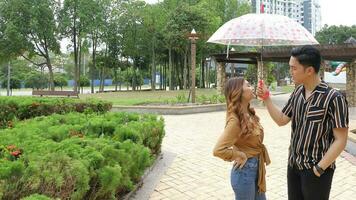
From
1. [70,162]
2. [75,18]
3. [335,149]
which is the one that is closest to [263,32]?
[335,149]

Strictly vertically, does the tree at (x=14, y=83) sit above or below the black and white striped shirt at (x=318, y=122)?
above

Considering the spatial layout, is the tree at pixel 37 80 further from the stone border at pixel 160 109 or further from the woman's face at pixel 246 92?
the woman's face at pixel 246 92

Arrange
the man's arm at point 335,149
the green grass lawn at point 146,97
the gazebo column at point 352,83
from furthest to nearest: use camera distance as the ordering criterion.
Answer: the gazebo column at point 352,83 < the green grass lawn at point 146,97 < the man's arm at point 335,149

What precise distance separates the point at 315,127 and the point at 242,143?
529 millimetres

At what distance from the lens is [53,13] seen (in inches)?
1064

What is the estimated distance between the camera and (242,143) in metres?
2.80

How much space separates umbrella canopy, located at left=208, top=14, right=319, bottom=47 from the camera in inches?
194

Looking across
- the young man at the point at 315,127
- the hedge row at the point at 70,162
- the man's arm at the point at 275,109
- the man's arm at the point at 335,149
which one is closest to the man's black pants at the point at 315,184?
the young man at the point at 315,127

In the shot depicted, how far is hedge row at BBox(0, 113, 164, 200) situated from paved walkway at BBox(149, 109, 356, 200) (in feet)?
1.89

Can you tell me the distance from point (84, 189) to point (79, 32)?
1037 inches

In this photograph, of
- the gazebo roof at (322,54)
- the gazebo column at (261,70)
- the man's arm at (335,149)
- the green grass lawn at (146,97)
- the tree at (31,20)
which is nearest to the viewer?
the man's arm at (335,149)

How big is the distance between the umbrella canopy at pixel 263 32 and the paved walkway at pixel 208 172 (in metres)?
1.95

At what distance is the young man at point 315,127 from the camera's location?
2469 mm

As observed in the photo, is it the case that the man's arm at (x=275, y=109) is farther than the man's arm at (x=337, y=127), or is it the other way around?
the man's arm at (x=275, y=109)
